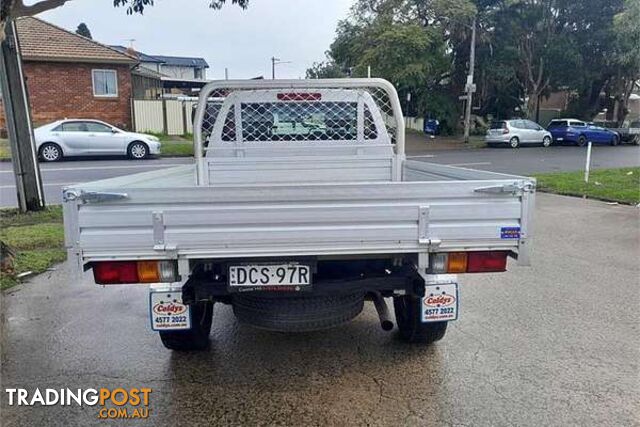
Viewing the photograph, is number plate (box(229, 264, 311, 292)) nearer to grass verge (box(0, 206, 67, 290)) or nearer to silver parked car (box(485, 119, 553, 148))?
grass verge (box(0, 206, 67, 290))

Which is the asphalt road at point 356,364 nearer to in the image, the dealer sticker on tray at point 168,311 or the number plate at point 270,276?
the dealer sticker on tray at point 168,311

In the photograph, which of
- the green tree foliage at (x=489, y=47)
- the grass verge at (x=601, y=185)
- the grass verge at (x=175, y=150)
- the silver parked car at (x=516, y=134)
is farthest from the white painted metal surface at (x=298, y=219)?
the green tree foliage at (x=489, y=47)

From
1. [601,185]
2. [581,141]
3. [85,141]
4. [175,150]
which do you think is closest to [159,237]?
[601,185]

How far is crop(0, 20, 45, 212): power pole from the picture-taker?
26.3 ft

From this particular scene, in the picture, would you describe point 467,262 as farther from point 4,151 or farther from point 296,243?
point 4,151

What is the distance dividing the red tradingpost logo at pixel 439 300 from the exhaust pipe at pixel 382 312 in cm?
28

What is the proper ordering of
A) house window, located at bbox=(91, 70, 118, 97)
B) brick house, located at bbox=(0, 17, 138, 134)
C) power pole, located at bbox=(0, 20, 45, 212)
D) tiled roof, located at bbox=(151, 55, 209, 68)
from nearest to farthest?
1. power pole, located at bbox=(0, 20, 45, 212)
2. brick house, located at bbox=(0, 17, 138, 134)
3. house window, located at bbox=(91, 70, 118, 97)
4. tiled roof, located at bbox=(151, 55, 209, 68)

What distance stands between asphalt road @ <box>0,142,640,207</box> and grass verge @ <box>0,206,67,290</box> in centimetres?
187

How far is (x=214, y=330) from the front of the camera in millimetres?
4258

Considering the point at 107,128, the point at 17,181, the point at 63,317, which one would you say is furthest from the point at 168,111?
the point at 63,317

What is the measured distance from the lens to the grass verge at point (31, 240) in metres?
5.86

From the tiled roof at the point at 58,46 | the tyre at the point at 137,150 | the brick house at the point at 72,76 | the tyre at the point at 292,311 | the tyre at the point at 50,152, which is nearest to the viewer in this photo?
the tyre at the point at 292,311

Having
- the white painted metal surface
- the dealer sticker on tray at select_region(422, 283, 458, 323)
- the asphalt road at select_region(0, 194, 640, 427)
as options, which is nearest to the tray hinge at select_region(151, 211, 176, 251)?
the white painted metal surface

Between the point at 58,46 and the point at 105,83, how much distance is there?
2.36 metres
